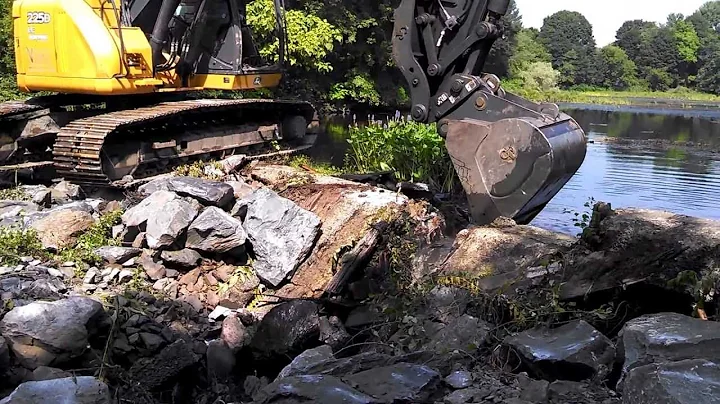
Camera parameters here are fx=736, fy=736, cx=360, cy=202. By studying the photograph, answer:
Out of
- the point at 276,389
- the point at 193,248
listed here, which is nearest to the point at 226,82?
the point at 193,248

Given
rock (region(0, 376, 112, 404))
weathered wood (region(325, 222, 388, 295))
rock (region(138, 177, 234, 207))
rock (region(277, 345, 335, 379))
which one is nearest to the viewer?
rock (region(0, 376, 112, 404))

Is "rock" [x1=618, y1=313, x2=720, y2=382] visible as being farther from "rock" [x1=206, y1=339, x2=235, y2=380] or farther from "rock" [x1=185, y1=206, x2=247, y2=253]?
"rock" [x1=185, y1=206, x2=247, y2=253]

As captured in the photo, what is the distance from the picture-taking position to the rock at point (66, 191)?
Answer: 676 centimetres

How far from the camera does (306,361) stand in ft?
12.0

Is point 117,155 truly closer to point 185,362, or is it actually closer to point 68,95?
point 68,95

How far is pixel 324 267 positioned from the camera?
18.8ft

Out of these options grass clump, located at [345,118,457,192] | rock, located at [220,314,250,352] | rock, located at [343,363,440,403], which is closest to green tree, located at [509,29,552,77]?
grass clump, located at [345,118,457,192]

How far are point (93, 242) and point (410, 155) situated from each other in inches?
164

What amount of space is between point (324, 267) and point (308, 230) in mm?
330

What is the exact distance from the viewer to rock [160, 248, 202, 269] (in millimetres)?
5602

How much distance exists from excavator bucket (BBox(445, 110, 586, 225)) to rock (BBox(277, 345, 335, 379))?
2338 mm

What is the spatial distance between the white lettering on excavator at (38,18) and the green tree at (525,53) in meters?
39.2

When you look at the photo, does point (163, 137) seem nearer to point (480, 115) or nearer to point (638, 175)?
point (480, 115)

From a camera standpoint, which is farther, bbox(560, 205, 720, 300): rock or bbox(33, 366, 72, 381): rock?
bbox(560, 205, 720, 300): rock
